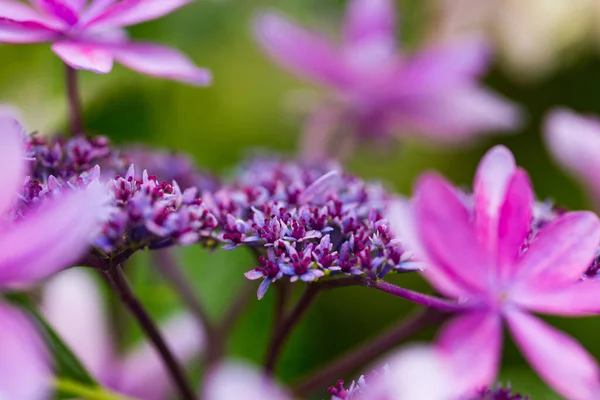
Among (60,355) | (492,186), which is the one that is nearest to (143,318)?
(60,355)

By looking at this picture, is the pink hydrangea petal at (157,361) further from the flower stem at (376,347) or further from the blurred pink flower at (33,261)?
the blurred pink flower at (33,261)

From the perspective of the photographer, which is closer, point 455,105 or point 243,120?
point 455,105

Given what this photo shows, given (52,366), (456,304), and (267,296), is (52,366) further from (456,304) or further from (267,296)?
(267,296)

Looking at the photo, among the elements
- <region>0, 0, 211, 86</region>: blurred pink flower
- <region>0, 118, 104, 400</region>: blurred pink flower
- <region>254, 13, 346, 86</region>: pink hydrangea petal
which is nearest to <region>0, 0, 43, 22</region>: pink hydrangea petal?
<region>0, 0, 211, 86</region>: blurred pink flower

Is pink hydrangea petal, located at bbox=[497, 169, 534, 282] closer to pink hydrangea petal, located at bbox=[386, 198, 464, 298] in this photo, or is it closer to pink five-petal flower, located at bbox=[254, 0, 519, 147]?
pink hydrangea petal, located at bbox=[386, 198, 464, 298]

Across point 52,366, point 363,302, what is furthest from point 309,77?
point 52,366

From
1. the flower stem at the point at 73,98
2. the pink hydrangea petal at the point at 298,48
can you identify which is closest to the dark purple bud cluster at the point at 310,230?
the flower stem at the point at 73,98
